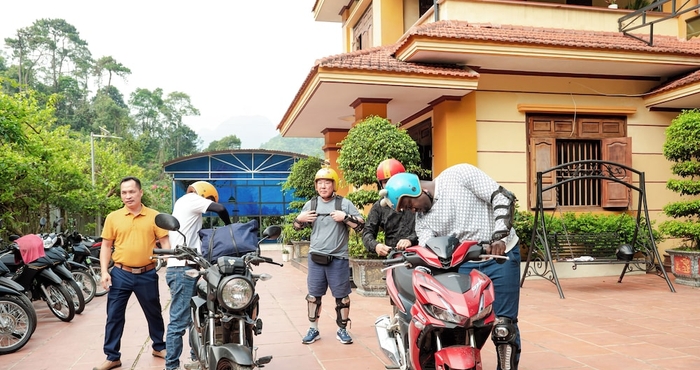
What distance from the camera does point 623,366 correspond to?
4480mm

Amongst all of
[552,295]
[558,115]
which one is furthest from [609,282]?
[558,115]

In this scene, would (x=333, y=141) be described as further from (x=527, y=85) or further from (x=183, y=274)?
(x=183, y=274)

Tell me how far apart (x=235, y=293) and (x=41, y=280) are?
479 cm

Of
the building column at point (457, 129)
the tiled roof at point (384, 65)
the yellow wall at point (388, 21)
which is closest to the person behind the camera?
the tiled roof at point (384, 65)

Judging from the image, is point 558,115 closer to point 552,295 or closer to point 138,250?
point 552,295

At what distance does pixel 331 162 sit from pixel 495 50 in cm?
666

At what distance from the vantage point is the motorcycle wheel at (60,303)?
682 cm

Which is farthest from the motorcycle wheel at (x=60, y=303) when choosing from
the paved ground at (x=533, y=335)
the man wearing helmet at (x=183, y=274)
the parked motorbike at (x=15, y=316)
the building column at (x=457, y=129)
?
the building column at (x=457, y=129)

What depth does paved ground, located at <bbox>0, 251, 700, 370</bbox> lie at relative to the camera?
15.6ft

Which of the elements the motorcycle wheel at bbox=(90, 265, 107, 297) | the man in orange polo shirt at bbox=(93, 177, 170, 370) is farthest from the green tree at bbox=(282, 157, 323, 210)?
the man in orange polo shirt at bbox=(93, 177, 170, 370)

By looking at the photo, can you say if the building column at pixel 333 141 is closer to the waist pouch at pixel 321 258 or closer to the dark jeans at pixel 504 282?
the waist pouch at pixel 321 258

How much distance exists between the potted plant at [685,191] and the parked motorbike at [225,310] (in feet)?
25.1

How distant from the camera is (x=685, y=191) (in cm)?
899

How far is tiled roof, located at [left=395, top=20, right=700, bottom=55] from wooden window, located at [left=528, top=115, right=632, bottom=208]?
145 centimetres
